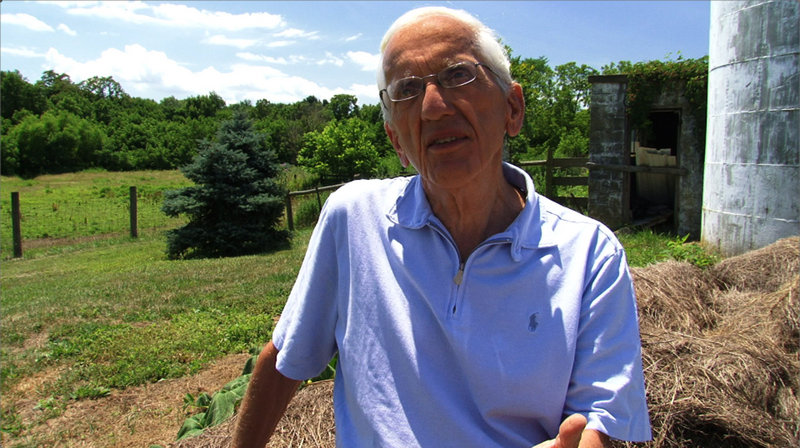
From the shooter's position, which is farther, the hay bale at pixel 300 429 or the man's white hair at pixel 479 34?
the hay bale at pixel 300 429

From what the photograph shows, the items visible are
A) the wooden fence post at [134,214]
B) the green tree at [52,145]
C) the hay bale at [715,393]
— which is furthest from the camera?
the green tree at [52,145]

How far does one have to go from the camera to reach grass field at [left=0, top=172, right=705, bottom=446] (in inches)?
186

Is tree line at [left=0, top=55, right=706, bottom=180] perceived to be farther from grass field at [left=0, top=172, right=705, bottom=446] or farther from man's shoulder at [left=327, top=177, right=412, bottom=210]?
man's shoulder at [left=327, top=177, right=412, bottom=210]

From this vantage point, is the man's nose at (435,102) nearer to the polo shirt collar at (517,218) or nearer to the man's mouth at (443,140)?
the man's mouth at (443,140)

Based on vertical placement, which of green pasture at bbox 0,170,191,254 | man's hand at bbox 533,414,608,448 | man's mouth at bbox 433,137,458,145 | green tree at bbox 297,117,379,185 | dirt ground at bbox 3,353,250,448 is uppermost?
green tree at bbox 297,117,379,185

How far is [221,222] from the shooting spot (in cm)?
1329

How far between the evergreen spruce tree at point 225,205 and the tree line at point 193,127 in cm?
179

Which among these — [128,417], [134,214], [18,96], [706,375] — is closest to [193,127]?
[18,96]

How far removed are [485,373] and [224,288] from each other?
7276 mm

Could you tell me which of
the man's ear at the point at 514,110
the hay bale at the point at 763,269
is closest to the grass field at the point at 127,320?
the hay bale at the point at 763,269

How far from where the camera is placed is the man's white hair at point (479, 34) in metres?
1.42

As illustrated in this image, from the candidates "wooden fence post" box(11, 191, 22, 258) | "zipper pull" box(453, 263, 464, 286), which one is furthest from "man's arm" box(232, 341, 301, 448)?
"wooden fence post" box(11, 191, 22, 258)

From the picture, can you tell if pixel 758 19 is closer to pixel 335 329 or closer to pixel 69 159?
pixel 335 329

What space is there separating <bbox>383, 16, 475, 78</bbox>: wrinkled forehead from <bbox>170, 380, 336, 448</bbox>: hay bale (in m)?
1.76
